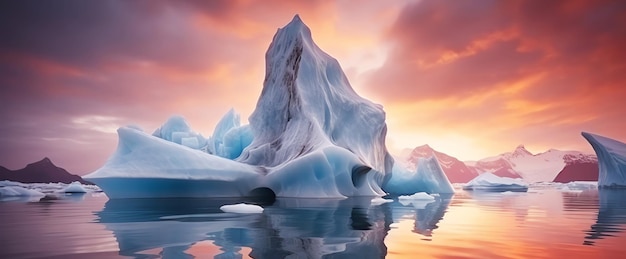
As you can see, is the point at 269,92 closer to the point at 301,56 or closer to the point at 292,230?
the point at 301,56

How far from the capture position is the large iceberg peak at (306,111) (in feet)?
65.1

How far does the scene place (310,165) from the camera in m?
16.0

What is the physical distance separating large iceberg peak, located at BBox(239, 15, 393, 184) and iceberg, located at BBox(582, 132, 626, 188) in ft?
72.4

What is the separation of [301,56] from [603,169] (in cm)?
3243

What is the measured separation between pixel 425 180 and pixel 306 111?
10396 millimetres

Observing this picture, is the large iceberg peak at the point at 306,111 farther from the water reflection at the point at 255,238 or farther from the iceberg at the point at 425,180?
the water reflection at the point at 255,238

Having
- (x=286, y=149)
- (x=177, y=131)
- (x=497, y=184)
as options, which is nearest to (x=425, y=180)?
(x=286, y=149)

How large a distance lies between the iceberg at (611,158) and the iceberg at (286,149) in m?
21.7

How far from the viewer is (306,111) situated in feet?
66.0

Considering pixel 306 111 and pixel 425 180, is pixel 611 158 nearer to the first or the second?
pixel 425 180

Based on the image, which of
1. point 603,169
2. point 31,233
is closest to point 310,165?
point 31,233

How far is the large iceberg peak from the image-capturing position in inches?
781

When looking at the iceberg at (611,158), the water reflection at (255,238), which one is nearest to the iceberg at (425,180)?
the iceberg at (611,158)

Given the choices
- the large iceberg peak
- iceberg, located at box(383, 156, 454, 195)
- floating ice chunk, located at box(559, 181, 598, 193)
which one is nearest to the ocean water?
the large iceberg peak
